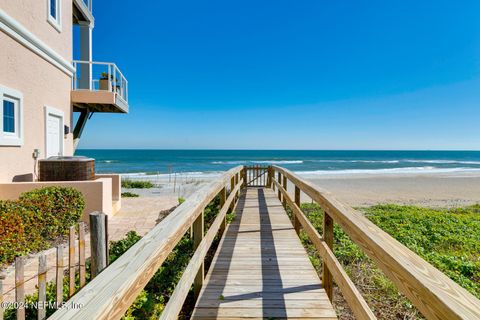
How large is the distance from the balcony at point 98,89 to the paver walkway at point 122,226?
3.09m

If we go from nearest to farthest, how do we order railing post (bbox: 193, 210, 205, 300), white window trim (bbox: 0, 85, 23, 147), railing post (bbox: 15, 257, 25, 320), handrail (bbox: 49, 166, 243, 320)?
handrail (bbox: 49, 166, 243, 320), railing post (bbox: 15, 257, 25, 320), railing post (bbox: 193, 210, 205, 300), white window trim (bbox: 0, 85, 23, 147)

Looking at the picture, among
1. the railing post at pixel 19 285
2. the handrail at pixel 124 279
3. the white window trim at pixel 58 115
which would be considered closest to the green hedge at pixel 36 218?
the white window trim at pixel 58 115

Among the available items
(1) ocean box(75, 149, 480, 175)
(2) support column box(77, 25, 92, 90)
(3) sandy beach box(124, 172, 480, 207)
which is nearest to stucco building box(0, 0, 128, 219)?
(2) support column box(77, 25, 92, 90)

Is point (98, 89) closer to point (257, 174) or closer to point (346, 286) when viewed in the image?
point (257, 174)

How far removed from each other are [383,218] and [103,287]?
23.8 ft

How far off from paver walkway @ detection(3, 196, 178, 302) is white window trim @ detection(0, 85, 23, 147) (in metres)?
2.28

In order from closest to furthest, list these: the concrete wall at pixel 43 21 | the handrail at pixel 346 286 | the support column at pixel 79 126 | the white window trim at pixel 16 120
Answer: the handrail at pixel 346 286 → the white window trim at pixel 16 120 → the concrete wall at pixel 43 21 → the support column at pixel 79 126

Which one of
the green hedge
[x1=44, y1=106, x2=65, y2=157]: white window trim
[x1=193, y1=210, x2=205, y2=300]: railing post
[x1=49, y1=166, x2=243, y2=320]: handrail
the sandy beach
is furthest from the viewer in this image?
the sandy beach

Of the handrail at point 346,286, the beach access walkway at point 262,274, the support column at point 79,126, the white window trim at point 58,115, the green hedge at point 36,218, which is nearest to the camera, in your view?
the beach access walkway at point 262,274

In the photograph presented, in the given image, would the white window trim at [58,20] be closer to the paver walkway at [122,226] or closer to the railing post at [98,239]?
the paver walkway at [122,226]

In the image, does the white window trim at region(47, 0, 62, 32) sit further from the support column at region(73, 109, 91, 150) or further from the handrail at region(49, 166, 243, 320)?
the handrail at region(49, 166, 243, 320)

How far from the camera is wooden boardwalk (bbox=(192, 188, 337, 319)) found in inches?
90.8

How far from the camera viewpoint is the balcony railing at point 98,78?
851 cm

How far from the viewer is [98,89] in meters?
8.84
